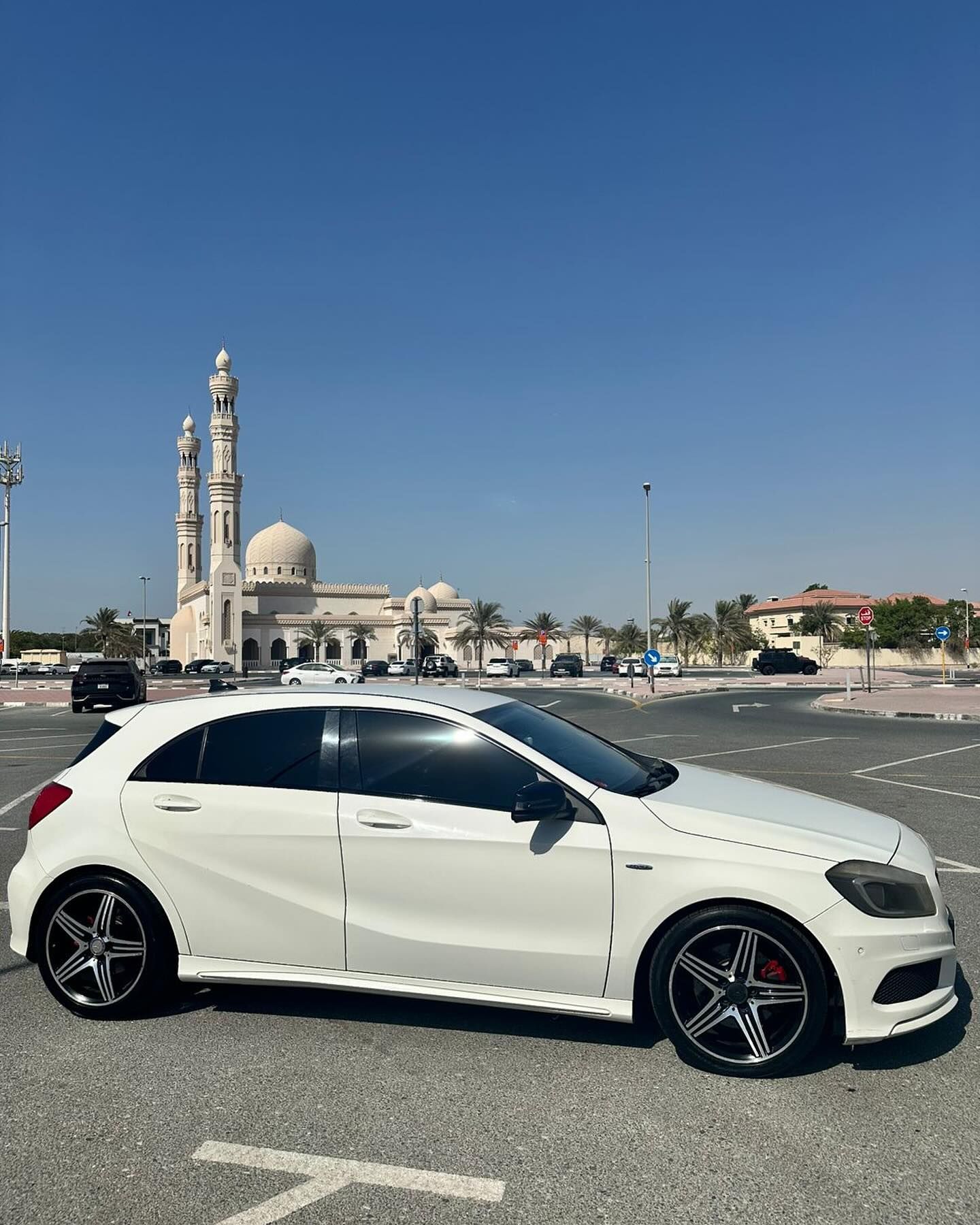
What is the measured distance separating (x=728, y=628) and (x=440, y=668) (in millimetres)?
35369

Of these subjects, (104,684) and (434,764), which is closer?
(434,764)

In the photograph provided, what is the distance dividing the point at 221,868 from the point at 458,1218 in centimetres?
191

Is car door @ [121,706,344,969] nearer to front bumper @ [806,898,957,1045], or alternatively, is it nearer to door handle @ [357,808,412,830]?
door handle @ [357,808,412,830]

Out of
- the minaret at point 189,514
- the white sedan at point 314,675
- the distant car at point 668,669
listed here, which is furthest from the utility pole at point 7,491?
the minaret at point 189,514

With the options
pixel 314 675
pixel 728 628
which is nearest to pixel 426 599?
pixel 728 628

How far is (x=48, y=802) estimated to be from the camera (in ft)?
14.8

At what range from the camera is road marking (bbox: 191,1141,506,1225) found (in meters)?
2.74

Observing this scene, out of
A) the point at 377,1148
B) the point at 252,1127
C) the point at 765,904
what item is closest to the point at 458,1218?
the point at 377,1148

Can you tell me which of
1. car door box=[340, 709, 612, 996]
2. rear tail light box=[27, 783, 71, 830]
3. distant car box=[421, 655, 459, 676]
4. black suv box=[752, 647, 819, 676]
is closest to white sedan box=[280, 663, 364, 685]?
distant car box=[421, 655, 459, 676]

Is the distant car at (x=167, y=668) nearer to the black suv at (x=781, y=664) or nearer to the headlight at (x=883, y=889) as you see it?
the black suv at (x=781, y=664)

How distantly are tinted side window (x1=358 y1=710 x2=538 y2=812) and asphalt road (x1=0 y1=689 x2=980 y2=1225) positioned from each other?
1030mm

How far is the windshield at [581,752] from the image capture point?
13.5 ft

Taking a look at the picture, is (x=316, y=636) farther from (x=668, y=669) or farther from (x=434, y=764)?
(x=434, y=764)

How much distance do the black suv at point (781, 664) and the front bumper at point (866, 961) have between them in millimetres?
54744
